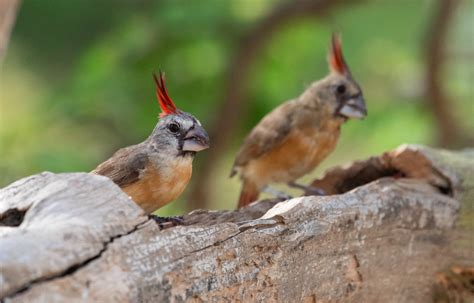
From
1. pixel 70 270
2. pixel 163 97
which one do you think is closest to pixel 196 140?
pixel 163 97

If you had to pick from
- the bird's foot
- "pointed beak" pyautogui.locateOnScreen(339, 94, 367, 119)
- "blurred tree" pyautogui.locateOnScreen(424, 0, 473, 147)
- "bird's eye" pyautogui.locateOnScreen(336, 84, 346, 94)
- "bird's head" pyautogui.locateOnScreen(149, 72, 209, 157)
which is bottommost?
"blurred tree" pyautogui.locateOnScreen(424, 0, 473, 147)

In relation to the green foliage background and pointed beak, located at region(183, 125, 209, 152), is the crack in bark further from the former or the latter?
the green foliage background

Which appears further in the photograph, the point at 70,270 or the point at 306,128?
the point at 306,128

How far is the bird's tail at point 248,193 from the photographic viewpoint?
5047mm

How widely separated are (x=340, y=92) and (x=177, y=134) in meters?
1.64

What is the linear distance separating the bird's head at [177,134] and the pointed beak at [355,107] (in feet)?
5.12

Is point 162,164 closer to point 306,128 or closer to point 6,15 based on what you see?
point 6,15

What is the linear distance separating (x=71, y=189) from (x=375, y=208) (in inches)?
60.2

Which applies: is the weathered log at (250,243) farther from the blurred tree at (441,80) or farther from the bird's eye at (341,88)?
the blurred tree at (441,80)

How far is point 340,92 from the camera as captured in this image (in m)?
4.83

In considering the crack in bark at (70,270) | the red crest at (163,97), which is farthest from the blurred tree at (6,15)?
the crack in bark at (70,270)

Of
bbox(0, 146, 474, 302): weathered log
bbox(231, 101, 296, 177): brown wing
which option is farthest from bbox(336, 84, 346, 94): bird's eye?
bbox(0, 146, 474, 302): weathered log

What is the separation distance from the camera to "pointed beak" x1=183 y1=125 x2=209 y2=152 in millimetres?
3379

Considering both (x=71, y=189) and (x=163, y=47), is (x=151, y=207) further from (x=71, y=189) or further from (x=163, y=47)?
(x=163, y=47)
